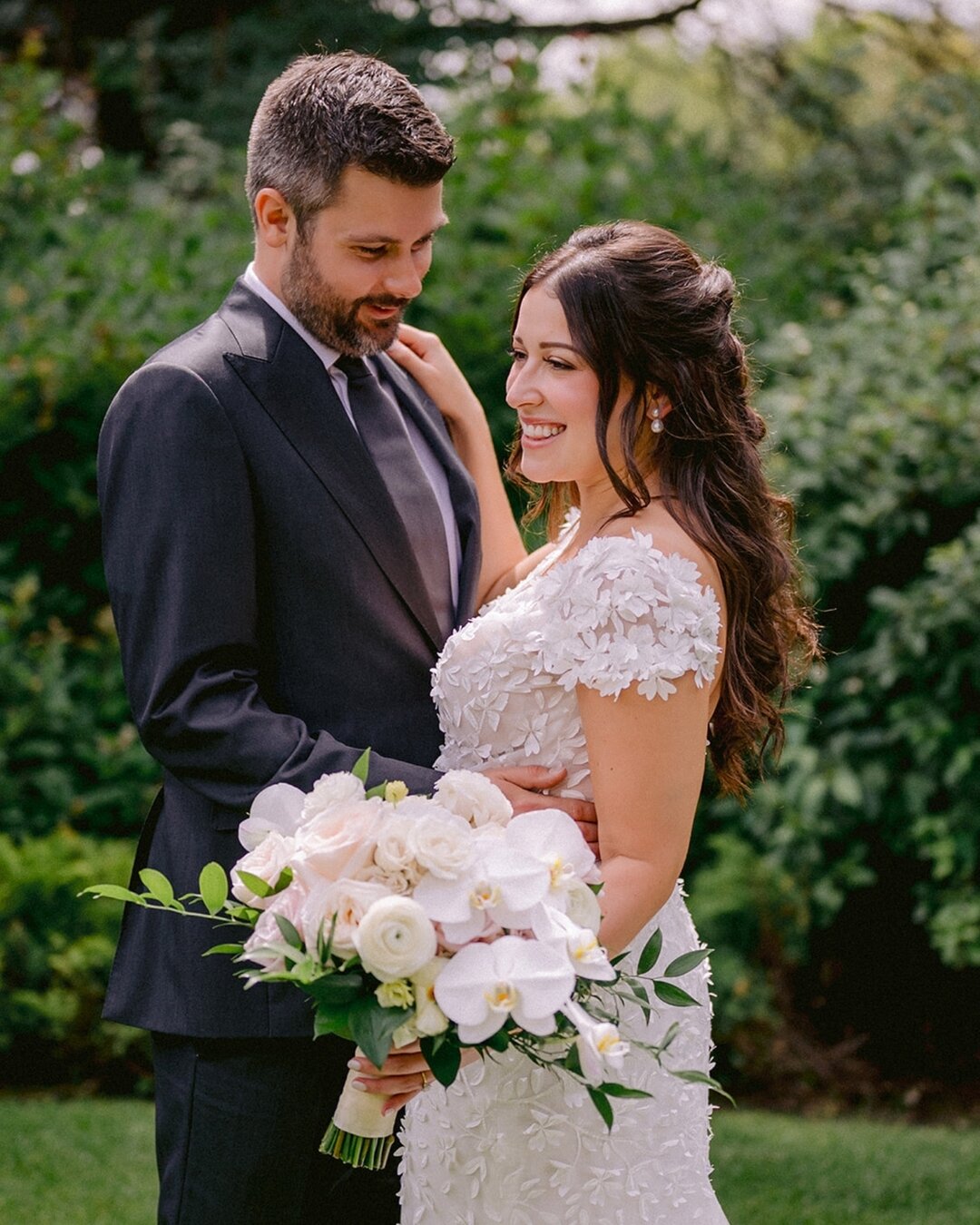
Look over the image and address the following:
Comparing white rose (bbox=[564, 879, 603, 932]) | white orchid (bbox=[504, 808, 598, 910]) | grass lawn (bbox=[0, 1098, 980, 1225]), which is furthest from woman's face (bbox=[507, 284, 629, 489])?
grass lawn (bbox=[0, 1098, 980, 1225])

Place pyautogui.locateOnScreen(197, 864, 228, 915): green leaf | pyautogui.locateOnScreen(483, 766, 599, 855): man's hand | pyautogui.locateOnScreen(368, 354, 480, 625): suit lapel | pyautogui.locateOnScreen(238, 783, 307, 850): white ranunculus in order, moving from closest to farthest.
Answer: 1. pyautogui.locateOnScreen(197, 864, 228, 915): green leaf
2. pyautogui.locateOnScreen(238, 783, 307, 850): white ranunculus
3. pyautogui.locateOnScreen(483, 766, 599, 855): man's hand
4. pyautogui.locateOnScreen(368, 354, 480, 625): suit lapel

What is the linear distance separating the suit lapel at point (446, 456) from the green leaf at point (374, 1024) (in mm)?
1330

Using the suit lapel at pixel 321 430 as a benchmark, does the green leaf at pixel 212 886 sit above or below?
below

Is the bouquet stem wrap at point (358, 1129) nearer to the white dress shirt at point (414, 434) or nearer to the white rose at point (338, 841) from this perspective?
the white rose at point (338, 841)

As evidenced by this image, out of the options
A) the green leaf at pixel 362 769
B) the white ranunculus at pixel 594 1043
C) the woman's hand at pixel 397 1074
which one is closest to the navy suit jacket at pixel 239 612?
the green leaf at pixel 362 769

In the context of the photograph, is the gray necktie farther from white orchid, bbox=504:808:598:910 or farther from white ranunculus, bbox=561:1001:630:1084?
white ranunculus, bbox=561:1001:630:1084

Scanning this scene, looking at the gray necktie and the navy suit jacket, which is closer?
the navy suit jacket

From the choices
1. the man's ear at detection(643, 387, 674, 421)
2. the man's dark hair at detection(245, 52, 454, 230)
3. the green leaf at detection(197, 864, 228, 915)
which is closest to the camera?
the green leaf at detection(197, 864, 228, 915)

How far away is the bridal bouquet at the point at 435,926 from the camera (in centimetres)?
200

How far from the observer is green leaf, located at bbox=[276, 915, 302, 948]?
208cm

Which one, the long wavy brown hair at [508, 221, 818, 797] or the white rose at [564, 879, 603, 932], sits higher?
the long wavy brown hair at [508, 221, 818, 797]

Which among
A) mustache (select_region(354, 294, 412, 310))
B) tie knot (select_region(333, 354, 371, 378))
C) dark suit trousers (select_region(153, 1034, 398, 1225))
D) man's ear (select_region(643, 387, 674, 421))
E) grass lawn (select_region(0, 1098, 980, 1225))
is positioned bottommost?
grass lawn (select_region(0, 1098, 980, 1225))

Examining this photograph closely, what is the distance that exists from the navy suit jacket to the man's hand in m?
0.14

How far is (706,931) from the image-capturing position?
598cm
